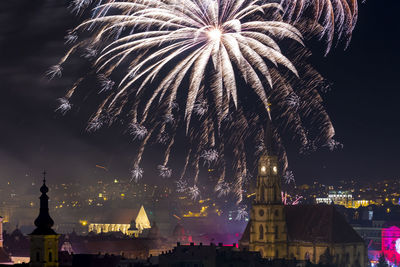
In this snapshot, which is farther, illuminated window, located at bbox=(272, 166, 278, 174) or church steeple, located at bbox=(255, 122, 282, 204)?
illuminated window, located at bbox=(272, 166, 278, 174)

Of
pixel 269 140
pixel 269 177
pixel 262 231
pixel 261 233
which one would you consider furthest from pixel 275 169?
pixel 261 233

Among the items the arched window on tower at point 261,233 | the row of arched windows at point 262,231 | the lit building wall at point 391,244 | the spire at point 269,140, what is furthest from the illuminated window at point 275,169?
the lit building wall at point 391,244

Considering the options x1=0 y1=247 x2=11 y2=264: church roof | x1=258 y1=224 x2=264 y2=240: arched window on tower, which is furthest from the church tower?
x1=0 y1=247 x2=11 y2=264: church roof

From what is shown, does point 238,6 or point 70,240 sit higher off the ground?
point 238,6

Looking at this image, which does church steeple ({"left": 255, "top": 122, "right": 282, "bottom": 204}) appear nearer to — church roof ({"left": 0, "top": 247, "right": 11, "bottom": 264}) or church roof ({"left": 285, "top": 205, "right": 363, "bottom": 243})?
church roof ({"left": 285, "top": 205, "right": 363, "bottom": 243})

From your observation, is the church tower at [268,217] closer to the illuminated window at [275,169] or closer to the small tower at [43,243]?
the illuminated window at [275,169]

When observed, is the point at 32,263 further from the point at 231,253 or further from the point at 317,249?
the point at 317,249

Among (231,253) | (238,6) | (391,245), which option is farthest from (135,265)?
(391,245)
